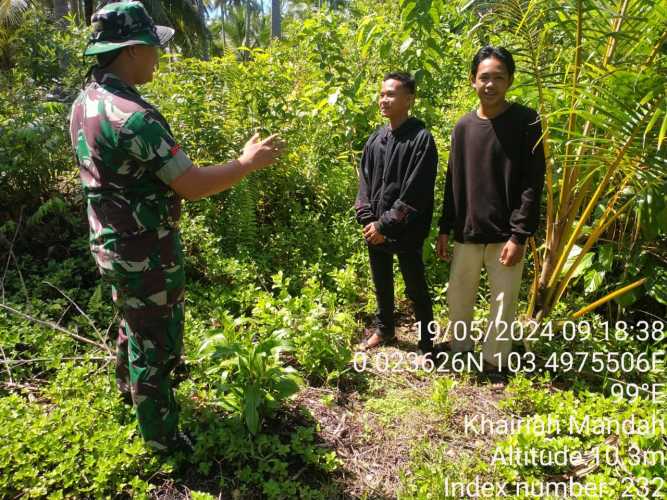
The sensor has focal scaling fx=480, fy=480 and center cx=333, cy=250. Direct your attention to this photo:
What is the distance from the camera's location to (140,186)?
2.16 meters

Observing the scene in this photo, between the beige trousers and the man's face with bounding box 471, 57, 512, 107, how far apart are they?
3.02 ft

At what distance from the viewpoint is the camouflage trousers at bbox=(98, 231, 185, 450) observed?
2.26m

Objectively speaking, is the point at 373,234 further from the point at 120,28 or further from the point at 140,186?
the point at 120,28

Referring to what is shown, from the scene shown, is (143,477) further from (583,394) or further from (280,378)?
(583,394)

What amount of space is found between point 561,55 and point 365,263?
223cm

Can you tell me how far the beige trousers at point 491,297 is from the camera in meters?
3.15

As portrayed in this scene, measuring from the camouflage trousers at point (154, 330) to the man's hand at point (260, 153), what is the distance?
0.53 m

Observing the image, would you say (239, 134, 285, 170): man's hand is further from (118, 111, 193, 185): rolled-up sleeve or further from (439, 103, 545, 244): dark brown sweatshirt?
→ (439, 103, 545, 244): dark brown sweatshirt

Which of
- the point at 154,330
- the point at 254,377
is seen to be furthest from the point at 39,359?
the point at 254,377

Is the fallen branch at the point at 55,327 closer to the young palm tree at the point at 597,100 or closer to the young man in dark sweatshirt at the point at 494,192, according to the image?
the young man in dark sweatshirt at the point at 494,192

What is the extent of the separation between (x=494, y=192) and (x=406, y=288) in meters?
0.92

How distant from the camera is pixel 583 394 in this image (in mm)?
3078

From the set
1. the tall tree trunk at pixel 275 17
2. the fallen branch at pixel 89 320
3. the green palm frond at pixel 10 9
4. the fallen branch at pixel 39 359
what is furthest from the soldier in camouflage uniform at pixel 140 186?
the tall tree trunk at pixel 275 17

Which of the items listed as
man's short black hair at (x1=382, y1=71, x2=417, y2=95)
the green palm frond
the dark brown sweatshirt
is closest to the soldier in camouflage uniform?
man's short black hair at (x1=382, y1=71, x2=417, y2=95)
